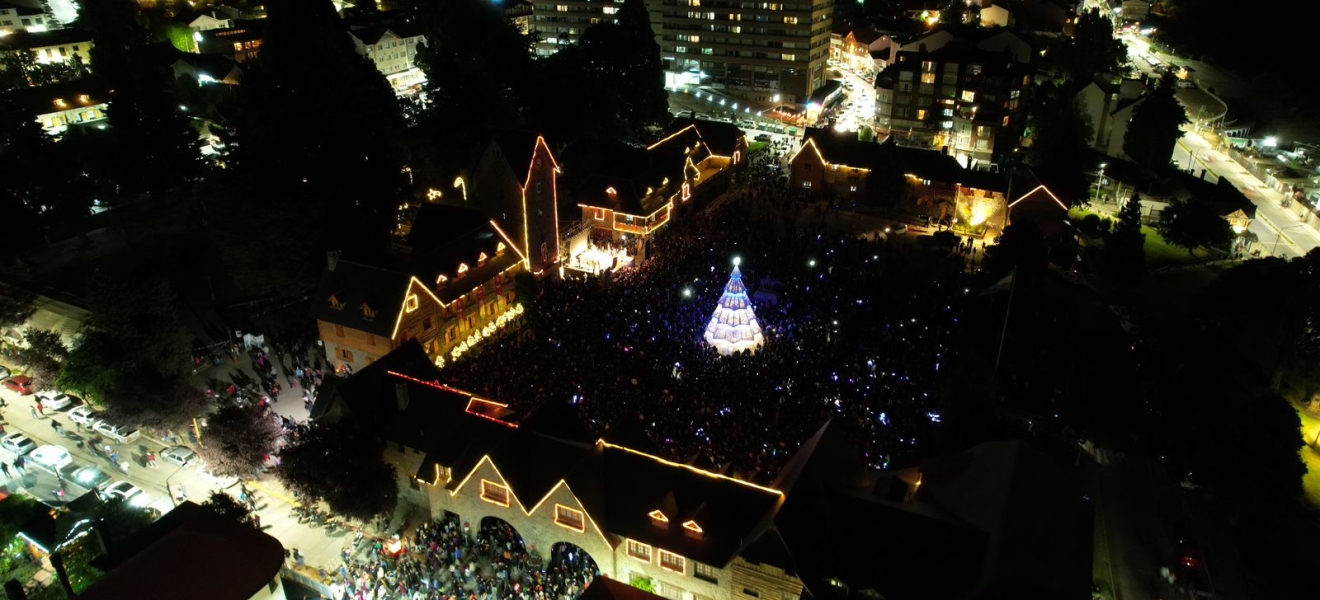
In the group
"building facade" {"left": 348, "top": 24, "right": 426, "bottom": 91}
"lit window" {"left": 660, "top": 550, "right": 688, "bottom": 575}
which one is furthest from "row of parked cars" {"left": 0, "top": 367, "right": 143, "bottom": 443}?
"building facade" {"left": 348, "top": 24, "right": 426, "bottom": 91}

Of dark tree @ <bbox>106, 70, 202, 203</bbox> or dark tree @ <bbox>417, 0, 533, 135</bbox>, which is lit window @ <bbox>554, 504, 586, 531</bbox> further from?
dark tree @ <bbox>106, 70, 202, 203</bbox>

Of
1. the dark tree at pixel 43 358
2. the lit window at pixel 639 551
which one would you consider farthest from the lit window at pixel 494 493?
the dark tree at pixel 43 358

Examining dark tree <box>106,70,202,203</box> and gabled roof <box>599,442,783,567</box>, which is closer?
gabled roof <box>599,442,783,567</box>

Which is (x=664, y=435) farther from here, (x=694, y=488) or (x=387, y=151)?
(x=387, y=151)

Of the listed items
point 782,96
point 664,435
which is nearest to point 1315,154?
point 782,96

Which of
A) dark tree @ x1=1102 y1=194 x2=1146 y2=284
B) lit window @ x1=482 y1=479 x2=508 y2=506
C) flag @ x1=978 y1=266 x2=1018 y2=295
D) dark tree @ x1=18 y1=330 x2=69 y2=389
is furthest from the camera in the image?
dark tree @ x1=1102 y1=194 x2=1146 y2=284

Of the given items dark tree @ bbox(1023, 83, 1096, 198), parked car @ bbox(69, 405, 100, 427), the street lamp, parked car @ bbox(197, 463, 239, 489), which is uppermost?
dark tree @ bbox(1023, 83, 1096, 198)
